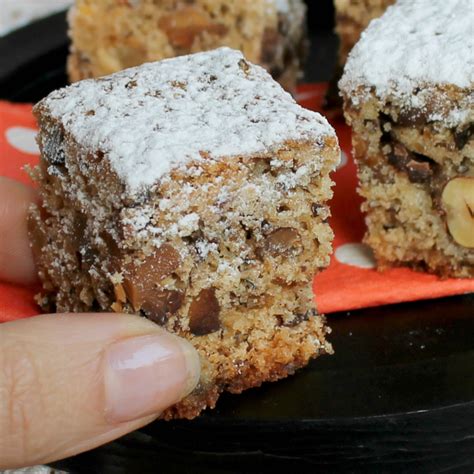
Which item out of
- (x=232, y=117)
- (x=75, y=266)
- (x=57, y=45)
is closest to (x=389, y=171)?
(x=232, y=117)

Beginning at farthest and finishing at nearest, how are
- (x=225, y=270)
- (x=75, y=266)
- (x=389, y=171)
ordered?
(x=389, y=171)
(x=75, y=266)
(x=225, y=270)

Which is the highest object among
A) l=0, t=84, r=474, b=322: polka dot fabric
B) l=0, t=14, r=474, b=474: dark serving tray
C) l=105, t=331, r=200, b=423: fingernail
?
l=105, t=331, r=200, b=423: fingernail

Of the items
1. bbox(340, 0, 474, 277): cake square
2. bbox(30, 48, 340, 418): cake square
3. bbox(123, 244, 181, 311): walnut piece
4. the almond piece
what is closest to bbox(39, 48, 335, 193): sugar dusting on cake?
bbox(30, 48, 340, 418): cake square

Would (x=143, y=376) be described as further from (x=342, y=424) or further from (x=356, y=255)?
(x=356, y=255)

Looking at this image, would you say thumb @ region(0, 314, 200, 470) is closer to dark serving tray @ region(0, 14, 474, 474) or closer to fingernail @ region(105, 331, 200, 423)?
fingernail @ region(105, 331, 200, 423)

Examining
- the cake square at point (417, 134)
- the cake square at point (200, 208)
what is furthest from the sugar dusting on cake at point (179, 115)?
the cake square at point (417, 134)

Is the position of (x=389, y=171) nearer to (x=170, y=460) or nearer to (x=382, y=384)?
(x=382, y=384)
